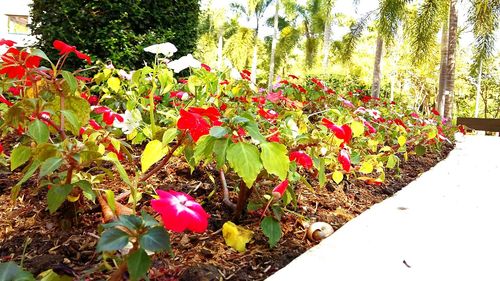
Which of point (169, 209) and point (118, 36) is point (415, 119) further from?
point (169, 209)

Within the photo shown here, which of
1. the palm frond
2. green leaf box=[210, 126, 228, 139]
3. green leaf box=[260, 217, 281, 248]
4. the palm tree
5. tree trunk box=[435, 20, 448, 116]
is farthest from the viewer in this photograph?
the palm tree

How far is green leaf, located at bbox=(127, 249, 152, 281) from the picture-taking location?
0.71 meters

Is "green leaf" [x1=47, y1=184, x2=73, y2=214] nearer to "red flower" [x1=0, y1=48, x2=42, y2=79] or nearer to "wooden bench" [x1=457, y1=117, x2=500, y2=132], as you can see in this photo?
"red flower" [x1=0, y1=48, x2=42, y2=79]

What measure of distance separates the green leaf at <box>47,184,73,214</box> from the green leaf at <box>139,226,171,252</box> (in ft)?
1.41

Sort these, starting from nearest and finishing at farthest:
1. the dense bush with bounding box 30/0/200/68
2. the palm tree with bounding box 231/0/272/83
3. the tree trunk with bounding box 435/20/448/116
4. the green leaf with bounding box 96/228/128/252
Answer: the green leaf with bounding box 96/228/128/252, the dense bush with bounding box 30/0/200/68, the tree trunk with bounding box 435/20/448/116, the palm tree with bounding box 231/0/272/83

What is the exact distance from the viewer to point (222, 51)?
103ft

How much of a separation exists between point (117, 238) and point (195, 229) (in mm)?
136

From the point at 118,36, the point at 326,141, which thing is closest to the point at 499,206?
the point at 326,141

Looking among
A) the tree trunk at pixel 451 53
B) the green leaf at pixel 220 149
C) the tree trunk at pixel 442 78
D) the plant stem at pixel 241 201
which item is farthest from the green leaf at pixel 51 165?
the tree trunk at pixel 451 53

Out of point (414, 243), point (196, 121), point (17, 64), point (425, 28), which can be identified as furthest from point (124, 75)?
point (425, 28)

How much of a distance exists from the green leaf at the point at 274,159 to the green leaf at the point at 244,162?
0.03 m

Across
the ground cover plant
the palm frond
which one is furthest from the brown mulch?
the palm frond

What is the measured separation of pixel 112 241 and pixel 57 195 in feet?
1.47

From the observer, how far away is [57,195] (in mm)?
1056
